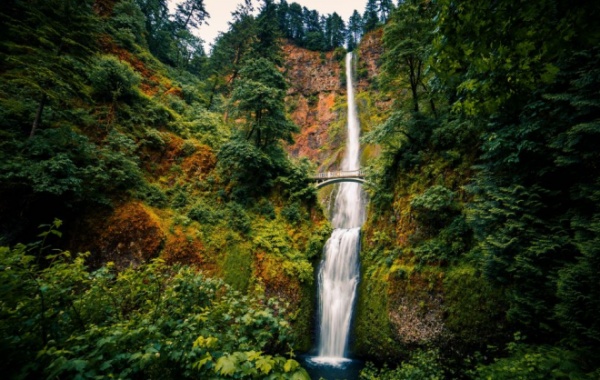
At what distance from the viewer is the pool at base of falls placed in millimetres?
10125

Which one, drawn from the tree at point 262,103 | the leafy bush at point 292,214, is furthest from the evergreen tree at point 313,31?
the leafy bush at point 292,214

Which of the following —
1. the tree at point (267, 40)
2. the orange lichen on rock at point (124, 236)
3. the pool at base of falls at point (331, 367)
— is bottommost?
the pool at base of falls at point (331, 367)

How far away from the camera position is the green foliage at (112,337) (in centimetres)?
180

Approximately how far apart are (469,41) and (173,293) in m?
4.67

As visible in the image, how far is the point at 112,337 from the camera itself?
2053 mm

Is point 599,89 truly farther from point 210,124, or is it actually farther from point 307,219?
point 210,124

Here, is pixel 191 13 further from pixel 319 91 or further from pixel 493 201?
pixel 493 201

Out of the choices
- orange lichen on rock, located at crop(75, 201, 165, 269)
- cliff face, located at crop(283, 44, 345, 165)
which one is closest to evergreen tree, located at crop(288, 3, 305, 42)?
cliff face, located at crop(283, 44, 345, 165)

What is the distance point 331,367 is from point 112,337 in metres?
11.4

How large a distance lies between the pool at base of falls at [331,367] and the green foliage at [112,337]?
30.8 feet

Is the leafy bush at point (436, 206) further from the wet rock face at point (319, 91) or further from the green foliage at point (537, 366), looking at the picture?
the wet rock face at point (319, 91)

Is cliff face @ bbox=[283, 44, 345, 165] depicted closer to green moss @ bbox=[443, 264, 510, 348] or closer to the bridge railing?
the bridge railing

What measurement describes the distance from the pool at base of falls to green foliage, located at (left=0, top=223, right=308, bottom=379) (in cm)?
938

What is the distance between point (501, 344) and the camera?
693 cm
